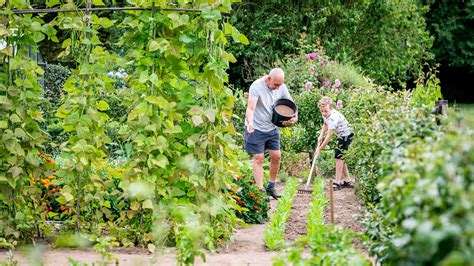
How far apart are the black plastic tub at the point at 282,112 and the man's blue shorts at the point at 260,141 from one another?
175 millimetres

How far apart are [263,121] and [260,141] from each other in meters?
0.26

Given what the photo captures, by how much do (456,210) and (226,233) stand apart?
15.0 ft

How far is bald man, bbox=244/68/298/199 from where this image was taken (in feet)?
31.1

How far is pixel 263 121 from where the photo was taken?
31.7ft

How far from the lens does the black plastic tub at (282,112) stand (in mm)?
9516

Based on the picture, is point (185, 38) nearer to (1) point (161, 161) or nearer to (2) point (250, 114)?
(1) point (161, 161)

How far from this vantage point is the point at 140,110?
6371 mm

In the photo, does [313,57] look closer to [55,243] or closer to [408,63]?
[408,63]

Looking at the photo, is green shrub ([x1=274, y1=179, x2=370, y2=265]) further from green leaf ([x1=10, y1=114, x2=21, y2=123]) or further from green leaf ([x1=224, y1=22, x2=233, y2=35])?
green leaf ([x1=10, y1=114, x2=21, y2=123])

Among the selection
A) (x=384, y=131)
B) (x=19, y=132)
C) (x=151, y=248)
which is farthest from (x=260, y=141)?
(x=384, y=131)

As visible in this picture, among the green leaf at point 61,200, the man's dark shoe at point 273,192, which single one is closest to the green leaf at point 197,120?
the green leaf at point 61,200

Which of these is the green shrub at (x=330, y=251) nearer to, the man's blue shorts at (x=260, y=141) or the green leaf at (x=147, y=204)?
the green leaf at (x=147, y=204)

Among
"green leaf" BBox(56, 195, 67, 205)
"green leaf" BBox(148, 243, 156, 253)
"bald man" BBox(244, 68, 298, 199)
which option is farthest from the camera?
"bald man" BBox(244, 68, 298, 199)

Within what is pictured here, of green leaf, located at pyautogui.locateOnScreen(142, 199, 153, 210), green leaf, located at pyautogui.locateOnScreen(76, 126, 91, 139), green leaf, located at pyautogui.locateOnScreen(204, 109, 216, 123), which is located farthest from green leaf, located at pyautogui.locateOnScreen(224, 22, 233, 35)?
green leaf, located at pyautogui.locateOnScreen(142, 199, 153, 210)
